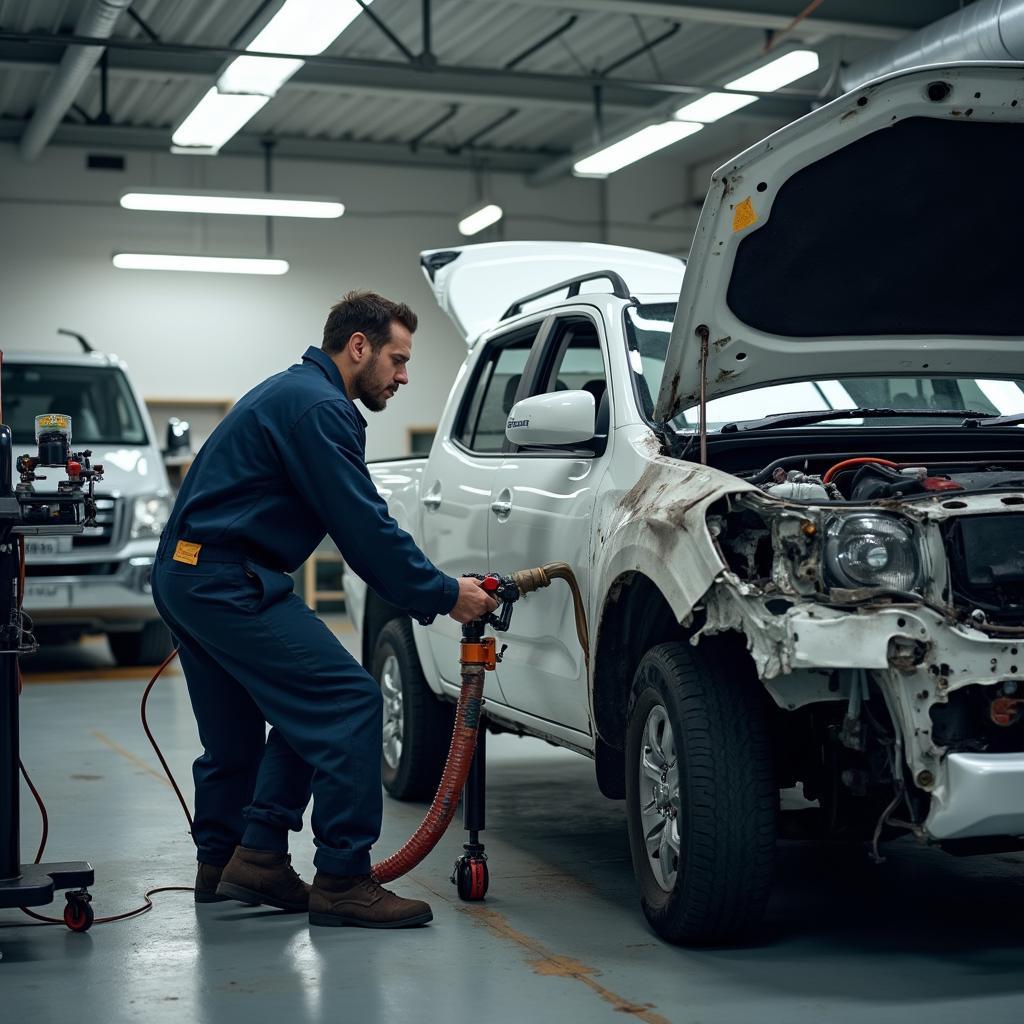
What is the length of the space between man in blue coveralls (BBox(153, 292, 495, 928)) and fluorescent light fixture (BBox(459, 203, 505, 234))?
12.9 meters

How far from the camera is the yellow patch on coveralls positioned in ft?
13.2

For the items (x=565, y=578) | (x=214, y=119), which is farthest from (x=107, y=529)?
(x=565, y=578)

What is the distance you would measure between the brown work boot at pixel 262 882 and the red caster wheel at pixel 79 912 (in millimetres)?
360

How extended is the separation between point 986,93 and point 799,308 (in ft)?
2.39

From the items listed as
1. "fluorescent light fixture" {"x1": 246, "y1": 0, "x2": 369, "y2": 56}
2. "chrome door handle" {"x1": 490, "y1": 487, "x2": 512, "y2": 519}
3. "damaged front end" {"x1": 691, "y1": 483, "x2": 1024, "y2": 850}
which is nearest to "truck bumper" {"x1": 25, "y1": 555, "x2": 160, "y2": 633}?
"fluorescent light fixture" {"x1": 246, "y1": 0, "x2": 369, "y2": 56}

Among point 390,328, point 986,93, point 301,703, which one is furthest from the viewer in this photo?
point 390,328

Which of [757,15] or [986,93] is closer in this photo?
[986,93]

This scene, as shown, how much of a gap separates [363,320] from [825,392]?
142 centimetres

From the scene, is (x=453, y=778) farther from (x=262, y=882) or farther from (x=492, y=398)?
(x=492, y=398)

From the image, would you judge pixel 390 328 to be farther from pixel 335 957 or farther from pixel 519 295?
pixel 519 295

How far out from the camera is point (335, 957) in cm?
374

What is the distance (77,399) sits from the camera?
11.3 metres

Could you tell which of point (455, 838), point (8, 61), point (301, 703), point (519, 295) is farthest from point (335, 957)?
point (8, 61)

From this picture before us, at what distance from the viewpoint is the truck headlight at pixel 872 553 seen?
332 centimetres
